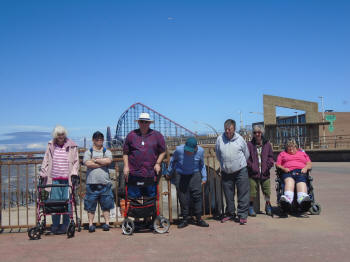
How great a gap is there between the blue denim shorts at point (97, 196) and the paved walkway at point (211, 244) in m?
0.43

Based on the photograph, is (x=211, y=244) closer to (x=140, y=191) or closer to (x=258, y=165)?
(x=140, y=191)

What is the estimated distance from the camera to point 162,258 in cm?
426

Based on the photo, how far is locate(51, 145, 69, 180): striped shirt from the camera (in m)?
5.53

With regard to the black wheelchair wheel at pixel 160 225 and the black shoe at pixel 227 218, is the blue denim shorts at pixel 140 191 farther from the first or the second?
the black shoe at pixel 227 218

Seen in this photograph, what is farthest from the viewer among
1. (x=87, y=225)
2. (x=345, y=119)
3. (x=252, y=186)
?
(x=345, y=119)

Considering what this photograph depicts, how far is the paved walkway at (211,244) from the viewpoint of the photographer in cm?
431

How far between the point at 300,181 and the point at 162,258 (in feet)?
10.8

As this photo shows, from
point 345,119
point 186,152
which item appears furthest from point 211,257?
point 345,119

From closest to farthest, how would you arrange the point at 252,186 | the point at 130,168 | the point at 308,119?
the point at 130,168 → the point at 252,186 → the point at 308,119

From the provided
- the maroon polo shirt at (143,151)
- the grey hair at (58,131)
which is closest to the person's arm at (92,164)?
the maroon polo shirt at (143,151)

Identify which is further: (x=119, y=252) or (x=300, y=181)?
(x=300, y=181)

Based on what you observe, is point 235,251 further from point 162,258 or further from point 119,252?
point 119,252

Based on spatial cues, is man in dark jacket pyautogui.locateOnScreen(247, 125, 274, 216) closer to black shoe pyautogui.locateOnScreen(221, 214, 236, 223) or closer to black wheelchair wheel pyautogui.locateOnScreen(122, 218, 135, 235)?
black shoe pyautogui.locateOnScreen(221, 214, 236, 223)

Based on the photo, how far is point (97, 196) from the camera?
5.62m
